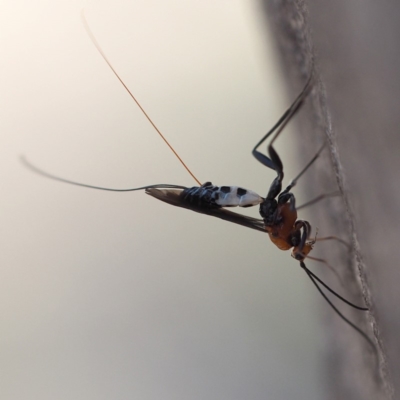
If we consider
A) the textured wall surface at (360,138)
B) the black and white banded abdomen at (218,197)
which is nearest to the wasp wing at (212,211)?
the black and white banded abdomen at (218,197)

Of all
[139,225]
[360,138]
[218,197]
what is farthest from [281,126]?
[139,225]

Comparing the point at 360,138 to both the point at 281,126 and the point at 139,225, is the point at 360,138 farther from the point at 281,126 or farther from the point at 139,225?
the point at 139,225

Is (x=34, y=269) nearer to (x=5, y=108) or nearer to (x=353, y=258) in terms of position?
(x=5, y=108)

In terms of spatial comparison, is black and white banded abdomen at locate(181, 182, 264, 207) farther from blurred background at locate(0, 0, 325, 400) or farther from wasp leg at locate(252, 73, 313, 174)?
blurred background at locate(0, 0, 325, 400)

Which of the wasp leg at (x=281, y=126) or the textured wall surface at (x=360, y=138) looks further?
the wasp leg at (x=281, y=126)

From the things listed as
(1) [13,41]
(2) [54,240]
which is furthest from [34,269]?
(1) [13,41]

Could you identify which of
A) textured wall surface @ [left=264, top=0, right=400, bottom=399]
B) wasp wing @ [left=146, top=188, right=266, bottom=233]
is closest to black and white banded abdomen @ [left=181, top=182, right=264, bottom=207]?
wasp wing @ [left=146, top=188, right=266, bottom=233]

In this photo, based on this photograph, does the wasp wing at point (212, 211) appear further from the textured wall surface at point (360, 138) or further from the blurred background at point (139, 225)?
the blurred background at point (139, 225)
